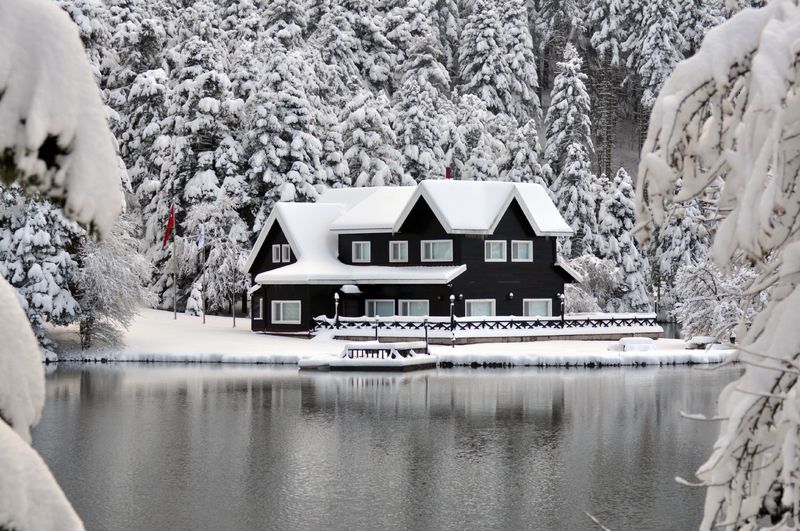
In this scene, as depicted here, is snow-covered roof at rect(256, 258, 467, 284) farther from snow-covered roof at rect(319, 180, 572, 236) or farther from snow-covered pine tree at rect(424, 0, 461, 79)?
snow-covered pine tree at rect(424, 0, 461, 79)

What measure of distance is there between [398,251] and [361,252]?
193cm

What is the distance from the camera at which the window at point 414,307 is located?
148ft

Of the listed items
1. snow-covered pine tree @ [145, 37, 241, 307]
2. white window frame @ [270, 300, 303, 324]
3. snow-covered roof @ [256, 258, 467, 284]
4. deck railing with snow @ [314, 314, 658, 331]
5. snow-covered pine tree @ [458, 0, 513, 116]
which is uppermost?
snow-covered pine tree @ [458, 0, 513, 116]

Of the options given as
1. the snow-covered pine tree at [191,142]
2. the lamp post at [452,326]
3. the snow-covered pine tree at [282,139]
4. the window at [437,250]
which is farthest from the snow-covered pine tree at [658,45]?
the lamp post at [452,326]

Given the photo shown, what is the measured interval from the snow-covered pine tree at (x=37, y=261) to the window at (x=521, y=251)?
18425 mm

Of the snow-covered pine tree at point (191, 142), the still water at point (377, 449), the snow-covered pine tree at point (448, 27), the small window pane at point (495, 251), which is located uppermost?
the snow-covered pine tree at point (448, 27)

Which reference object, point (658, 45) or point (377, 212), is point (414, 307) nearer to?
point (377, 212)

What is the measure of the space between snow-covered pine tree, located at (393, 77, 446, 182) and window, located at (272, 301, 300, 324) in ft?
58.5

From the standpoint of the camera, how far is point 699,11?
8000 centimetres

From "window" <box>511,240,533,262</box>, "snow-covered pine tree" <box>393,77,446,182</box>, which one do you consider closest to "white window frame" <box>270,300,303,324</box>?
"window" <box>511,240,533,262</box>

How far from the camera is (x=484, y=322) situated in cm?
4344

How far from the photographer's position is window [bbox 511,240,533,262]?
153ft

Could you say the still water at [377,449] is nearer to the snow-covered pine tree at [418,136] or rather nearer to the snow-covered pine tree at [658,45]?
the snow-covered pine tree at [418,136]

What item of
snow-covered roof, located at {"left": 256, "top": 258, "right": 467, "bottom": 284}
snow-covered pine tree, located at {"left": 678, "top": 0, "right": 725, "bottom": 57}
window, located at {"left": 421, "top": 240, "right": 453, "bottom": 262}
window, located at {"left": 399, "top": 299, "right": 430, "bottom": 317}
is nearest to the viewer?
snow-covered roof, located at {"left": 256, "top": 258, "right": 467, "bottom": 284}
